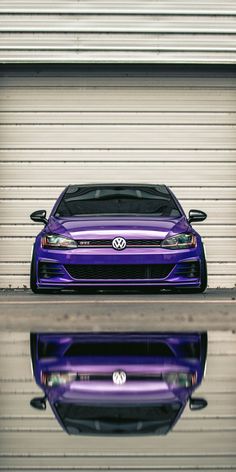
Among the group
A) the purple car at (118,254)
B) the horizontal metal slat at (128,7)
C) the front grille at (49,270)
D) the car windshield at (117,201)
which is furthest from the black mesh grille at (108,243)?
the horizontal metal slat at (128,7)

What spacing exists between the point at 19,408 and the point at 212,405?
938 millimetres

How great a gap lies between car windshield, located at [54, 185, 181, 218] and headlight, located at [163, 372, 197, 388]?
627 cm

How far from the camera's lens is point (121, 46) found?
1706cm

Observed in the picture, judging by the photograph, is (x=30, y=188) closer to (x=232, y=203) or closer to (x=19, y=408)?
(x=232, y=203)

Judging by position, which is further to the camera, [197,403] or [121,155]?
[121,155]

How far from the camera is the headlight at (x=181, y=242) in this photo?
12578 millimetres

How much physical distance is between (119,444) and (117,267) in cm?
762

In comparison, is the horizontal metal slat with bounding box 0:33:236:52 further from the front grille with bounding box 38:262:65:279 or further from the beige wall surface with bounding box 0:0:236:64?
the front grille with bounding box 38:262:65:279

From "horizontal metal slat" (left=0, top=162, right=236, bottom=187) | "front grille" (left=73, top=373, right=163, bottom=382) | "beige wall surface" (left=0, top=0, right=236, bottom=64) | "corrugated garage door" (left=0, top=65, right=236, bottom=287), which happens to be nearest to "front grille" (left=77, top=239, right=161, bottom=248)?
"corrugated garage door" (left=0, top=65, right=236, bottom=287)

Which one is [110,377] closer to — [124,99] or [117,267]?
[117,267]

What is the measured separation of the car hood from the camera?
12.6 meters

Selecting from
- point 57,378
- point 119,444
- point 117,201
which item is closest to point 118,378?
point 57,378

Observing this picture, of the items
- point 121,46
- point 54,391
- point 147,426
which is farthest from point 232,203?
point 147,426

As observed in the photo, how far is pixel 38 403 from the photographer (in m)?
6.02
